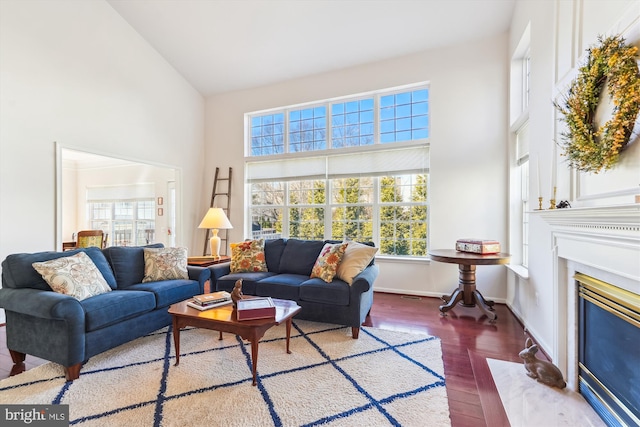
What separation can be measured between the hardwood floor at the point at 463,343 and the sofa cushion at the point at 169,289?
900mm

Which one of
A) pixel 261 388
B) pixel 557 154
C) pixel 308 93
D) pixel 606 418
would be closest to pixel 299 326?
pixel 261 388

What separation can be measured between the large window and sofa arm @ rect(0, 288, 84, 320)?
3.42 meters

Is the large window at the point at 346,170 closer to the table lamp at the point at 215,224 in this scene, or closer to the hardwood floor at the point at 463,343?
the hardwood floor at the point at 463,343

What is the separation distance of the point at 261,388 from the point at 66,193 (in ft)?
28.2

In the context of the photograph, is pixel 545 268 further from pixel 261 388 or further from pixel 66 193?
pixel 66 193

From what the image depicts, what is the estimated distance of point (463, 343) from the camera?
2.71 m

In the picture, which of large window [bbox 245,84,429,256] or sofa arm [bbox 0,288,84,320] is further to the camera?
large window [bbox 245,84,429,256]

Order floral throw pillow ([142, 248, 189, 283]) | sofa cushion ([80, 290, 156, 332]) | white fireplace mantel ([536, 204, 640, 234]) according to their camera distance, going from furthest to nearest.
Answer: floral throw pillow ([142, 248, 189, 283]), sofa cushion ([80, 290, 156, 332]), white fireplace mantel ([536, 204, 640, 234])

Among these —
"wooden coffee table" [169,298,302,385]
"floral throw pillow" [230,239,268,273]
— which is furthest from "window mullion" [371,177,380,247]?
"wooden coffee table" [169,298,302,385]

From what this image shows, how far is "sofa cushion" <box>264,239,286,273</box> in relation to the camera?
3781 mm

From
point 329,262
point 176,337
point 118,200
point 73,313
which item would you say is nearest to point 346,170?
point 329,262

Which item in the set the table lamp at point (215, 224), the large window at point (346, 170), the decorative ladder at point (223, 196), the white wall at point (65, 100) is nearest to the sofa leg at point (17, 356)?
the white wall at point (65, 100)

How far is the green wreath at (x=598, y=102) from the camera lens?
4.75ft

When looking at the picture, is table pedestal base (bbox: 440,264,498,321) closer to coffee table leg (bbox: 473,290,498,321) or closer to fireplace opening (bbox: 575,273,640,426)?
coffee table leg (bbox: 473,290,498,321)
